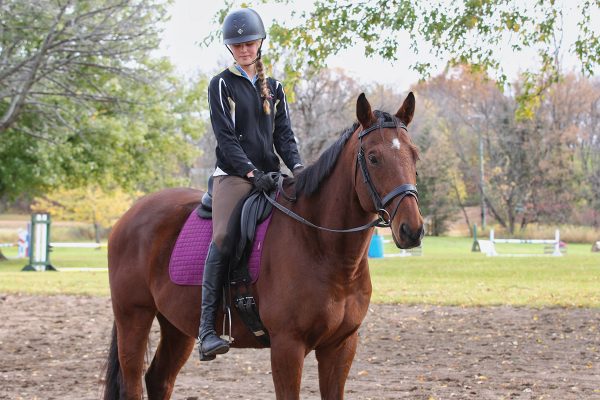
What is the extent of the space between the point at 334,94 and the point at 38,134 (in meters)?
25.1

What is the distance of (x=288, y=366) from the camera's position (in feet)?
15.7

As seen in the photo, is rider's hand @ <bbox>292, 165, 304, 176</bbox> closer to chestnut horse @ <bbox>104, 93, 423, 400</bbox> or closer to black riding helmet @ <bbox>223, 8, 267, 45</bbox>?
chestnut horse @ <bbox>104, 93, 423, 400</bbox>

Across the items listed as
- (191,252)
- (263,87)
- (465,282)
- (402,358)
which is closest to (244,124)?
(263,87)

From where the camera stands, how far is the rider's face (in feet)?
17.7

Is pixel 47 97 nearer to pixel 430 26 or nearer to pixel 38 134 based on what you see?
pixel 38 134

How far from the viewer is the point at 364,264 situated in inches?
197

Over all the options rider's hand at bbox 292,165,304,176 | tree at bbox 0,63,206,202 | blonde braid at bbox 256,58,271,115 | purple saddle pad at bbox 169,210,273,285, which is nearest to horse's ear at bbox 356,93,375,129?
rider's hand at bbox 292,165,304,176

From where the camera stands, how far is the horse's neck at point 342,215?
4867 mm

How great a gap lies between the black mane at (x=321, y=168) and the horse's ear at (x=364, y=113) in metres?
0.20

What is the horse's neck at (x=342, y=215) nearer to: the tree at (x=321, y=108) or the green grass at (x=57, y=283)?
the green grass at (x=57, y=283)

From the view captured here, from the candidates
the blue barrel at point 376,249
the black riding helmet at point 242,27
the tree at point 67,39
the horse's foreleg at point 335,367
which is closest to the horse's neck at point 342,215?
the horse's foreleg at point 335,367

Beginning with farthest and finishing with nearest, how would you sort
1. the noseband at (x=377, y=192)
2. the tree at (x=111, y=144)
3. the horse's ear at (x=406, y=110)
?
the tree at (x=111, y=144), the horse's ear at (x=406, y=110), the noseband at (x=377, y=192)

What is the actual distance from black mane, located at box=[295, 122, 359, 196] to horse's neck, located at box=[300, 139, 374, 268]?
4 cm

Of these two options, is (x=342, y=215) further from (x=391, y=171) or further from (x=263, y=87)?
(x=263, y=87)
